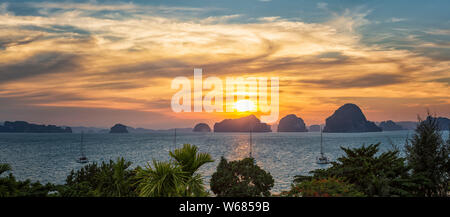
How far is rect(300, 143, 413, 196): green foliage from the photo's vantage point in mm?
17641

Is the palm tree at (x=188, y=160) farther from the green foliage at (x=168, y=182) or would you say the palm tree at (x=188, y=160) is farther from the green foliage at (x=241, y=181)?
the green foliage at (x=241, y=181)

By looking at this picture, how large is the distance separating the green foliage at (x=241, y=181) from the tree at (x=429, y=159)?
10684 millimetres

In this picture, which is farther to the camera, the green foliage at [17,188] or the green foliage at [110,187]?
the green foliage at [110,187]

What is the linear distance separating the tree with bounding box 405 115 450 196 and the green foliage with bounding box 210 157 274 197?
10684mm

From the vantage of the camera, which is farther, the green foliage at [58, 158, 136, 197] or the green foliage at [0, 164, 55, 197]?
the green foliage at [58, 158, 136, 197]

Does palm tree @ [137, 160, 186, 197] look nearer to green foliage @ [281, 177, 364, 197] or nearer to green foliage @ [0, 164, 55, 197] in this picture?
green foliage @ [281, 177, 364, 197]

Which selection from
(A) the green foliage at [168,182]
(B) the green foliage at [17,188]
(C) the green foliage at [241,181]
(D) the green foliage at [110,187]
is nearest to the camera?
(A) the green foliage at [168,182]

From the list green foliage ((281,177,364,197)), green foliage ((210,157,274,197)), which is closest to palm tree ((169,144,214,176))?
green foliage ((281,177,364,197))

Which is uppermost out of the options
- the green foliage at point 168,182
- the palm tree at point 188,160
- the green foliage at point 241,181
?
the palm tree at point 188,160

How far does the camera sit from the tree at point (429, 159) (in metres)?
21.0

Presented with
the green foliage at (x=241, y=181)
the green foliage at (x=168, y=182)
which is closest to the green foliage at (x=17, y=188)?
the green foliage at (x=168, y=182)
